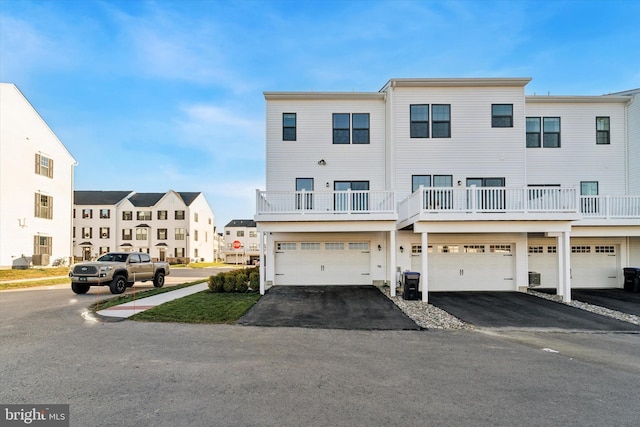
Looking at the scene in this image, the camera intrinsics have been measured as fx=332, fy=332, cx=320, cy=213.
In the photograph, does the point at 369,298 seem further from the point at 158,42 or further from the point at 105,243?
the point at 105,243

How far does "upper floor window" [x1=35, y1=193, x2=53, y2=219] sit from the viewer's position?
79.7 feet

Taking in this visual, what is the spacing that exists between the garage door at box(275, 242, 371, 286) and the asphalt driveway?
0.96 meters

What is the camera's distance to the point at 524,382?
5.05m

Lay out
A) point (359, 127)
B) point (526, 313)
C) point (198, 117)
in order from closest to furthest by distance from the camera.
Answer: point (526, 313) → point (359, 127) → point (198, 117)

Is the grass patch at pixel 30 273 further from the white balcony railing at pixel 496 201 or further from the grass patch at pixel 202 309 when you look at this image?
the white balcony railing at pixel 496 201

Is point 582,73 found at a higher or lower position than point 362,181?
higher

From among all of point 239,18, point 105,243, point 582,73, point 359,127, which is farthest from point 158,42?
point 105,243

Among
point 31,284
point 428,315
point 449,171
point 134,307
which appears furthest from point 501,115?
point 31,284

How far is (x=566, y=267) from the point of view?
12.6 meters

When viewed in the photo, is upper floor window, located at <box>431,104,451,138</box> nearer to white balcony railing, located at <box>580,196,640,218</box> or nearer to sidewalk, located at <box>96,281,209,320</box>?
white balcony railing, located at <box>580,196,640,218</box>

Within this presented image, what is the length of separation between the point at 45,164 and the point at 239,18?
20.1 metres

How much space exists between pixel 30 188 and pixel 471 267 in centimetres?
2915

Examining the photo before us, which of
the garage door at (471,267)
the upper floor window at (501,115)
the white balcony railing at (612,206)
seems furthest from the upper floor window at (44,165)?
the white balcony railing at (612,206)

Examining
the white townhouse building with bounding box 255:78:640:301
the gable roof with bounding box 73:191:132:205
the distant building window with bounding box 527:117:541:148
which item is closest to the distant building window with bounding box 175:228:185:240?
the gable roof with bounding box 73:191:132:205
